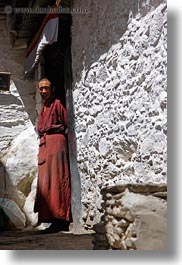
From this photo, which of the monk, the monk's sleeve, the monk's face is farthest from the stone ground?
the monk's face

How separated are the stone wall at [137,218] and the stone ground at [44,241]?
0.69ft

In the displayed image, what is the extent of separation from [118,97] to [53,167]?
638mm

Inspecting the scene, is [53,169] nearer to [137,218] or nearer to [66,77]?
[66,77]

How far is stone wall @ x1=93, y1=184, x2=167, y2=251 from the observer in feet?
6.58

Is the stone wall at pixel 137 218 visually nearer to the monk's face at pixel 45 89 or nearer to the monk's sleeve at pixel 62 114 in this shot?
the monk's sleeve at pixel 62 114

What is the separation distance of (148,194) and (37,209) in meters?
1.05

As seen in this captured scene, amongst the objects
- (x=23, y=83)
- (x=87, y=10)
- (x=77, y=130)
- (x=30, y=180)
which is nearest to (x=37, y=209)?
(x=30, y=180)

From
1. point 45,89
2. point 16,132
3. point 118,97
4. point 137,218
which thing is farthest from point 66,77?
point 137,218

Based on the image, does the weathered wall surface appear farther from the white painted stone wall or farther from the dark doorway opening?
the white painted stone wall

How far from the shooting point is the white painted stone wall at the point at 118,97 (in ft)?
7.24

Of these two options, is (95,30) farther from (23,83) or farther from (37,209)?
(37,209)

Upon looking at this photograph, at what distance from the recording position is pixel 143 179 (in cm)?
224

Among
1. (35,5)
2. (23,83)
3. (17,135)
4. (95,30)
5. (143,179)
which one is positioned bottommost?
(143,179)

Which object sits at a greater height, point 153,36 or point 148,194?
point 153,36
